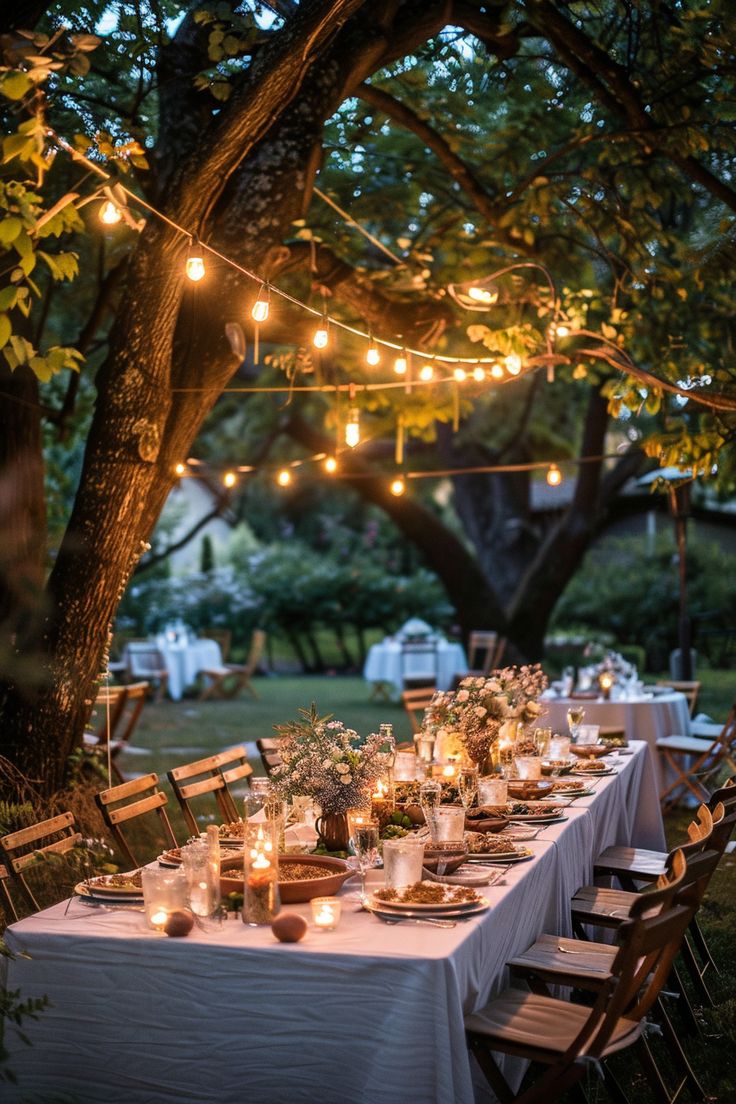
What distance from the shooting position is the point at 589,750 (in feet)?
19.5

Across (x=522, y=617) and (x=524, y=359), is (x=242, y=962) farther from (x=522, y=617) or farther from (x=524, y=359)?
(x=522, y=617)

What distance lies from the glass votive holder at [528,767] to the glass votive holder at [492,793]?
0.58 metres

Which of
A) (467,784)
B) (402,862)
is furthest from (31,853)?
(467,784)

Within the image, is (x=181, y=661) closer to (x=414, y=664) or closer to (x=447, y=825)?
(x=414, y=664)

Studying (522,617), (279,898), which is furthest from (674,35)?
(522,617)

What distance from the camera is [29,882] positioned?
5699mm

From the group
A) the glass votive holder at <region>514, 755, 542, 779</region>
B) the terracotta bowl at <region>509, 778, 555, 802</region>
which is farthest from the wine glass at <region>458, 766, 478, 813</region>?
the glass votive holder at <region>514, 755, 542, 779</region>

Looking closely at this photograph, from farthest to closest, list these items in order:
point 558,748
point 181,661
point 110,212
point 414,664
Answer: point 181,661
point 414,664
point 558,748
point 110,212

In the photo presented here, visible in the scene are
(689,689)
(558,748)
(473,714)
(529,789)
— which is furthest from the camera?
(689,689)

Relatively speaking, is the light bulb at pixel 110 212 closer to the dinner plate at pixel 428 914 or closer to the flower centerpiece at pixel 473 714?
the flower centerpiece at pixel 473 714

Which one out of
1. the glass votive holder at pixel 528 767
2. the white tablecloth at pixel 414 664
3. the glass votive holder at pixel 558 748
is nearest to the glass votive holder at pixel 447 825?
the glass votive holder at pixel 528 767

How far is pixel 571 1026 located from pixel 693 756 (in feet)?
20.2

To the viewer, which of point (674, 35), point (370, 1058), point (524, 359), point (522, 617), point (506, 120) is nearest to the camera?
point (370, 1058)

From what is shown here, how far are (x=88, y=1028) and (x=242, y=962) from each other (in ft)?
1.61
